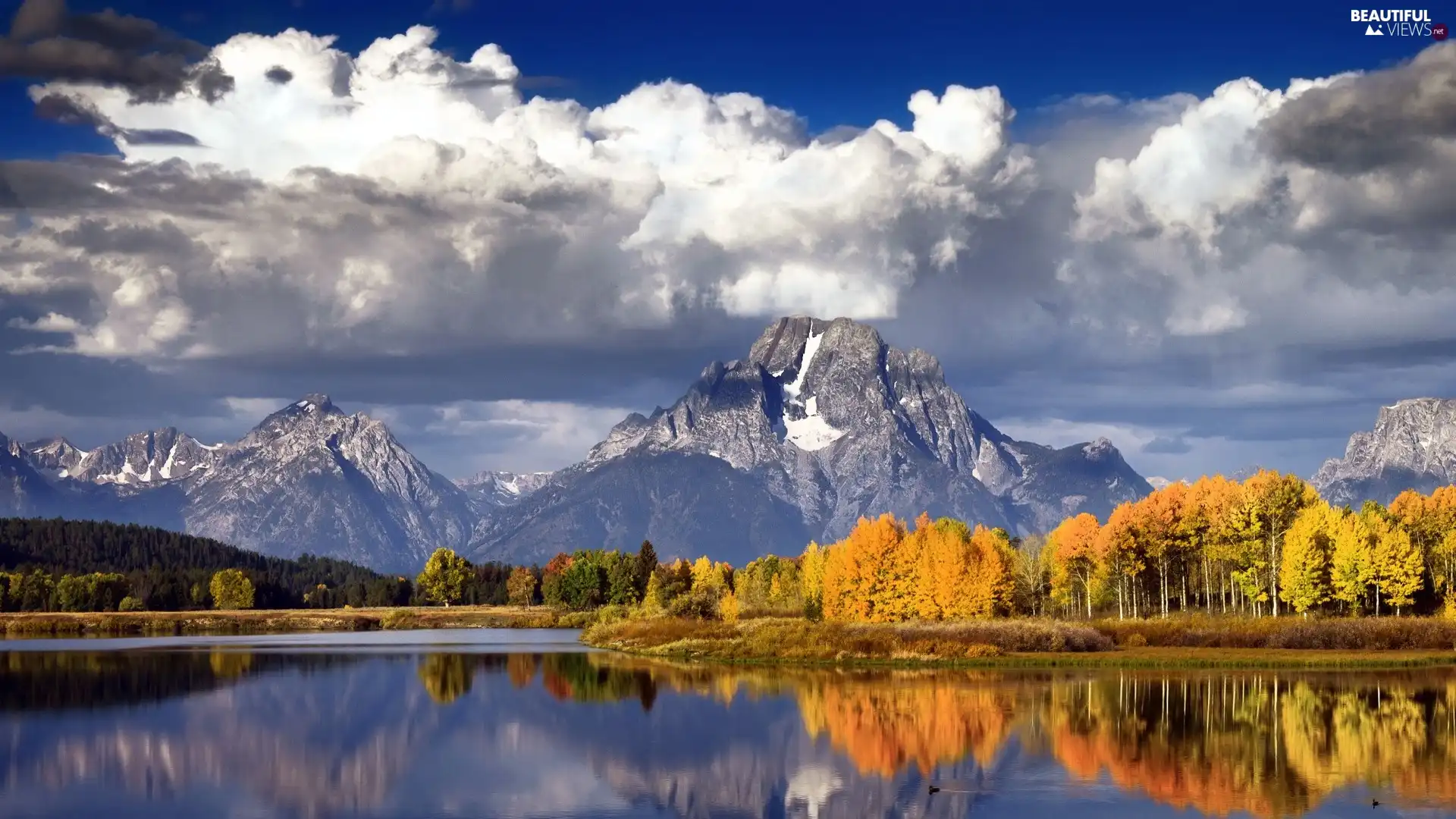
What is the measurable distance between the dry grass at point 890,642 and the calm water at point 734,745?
8.82 metres

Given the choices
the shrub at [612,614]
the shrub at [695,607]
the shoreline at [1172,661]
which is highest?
the shrub at [695,607]

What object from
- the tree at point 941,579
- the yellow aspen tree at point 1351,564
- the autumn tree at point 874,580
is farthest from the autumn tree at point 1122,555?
the autumn tree at point 874,580

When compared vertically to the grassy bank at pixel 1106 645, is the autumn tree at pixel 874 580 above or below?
above

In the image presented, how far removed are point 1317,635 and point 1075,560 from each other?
4184 centimetres

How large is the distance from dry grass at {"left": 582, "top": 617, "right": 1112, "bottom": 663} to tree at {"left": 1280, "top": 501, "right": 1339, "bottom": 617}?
25.7 metres

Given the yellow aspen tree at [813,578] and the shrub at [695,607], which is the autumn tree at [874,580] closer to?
the yellow aspen tree at [813,578]

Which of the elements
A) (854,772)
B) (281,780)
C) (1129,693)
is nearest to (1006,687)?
(1129,693)

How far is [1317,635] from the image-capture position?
363 feet

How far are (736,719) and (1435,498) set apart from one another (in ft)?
384

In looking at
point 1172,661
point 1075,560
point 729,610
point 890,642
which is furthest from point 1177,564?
point 890,642

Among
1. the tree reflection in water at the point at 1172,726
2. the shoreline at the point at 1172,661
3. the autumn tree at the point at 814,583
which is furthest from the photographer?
the autumn tree at the point at 814,583

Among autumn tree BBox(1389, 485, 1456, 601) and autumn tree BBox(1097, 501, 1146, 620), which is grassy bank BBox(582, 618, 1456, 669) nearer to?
autumn tree BBox(1097, 501, 1146, 620)

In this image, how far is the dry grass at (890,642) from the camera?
107 metres

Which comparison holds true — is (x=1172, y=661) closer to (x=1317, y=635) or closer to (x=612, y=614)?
(x=1317, y=635)
